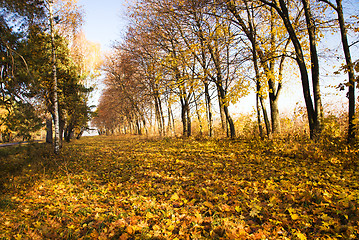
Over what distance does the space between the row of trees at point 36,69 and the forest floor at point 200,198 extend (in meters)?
2.88

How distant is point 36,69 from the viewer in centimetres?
1027

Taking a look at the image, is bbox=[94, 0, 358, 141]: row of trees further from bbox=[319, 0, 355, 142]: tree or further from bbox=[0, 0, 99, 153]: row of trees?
bbox=[0, 0, 99, 153]: row of trees

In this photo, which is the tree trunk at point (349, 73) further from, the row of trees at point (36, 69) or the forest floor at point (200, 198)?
the row of trees at point (36, 69)

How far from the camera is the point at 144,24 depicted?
45.3ft

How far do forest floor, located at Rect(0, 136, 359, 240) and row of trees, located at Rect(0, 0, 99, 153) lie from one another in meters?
2.88

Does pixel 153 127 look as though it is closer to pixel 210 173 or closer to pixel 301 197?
pixel 210 173

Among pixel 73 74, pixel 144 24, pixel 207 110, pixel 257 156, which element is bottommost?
pixel 257 156

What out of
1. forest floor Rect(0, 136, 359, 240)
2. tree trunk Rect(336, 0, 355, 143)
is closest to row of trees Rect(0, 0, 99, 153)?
forest floor Rect(0, 136, 359, 240)

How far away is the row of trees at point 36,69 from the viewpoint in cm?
664

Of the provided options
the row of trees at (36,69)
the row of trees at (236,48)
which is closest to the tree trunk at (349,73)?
the row of trees at (236,48)

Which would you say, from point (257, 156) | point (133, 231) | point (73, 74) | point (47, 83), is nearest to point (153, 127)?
point (73, 74)

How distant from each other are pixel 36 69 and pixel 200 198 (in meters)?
11.3

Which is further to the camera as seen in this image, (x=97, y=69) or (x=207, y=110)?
(x=97, y=69)

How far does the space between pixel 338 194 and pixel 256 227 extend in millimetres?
2056
